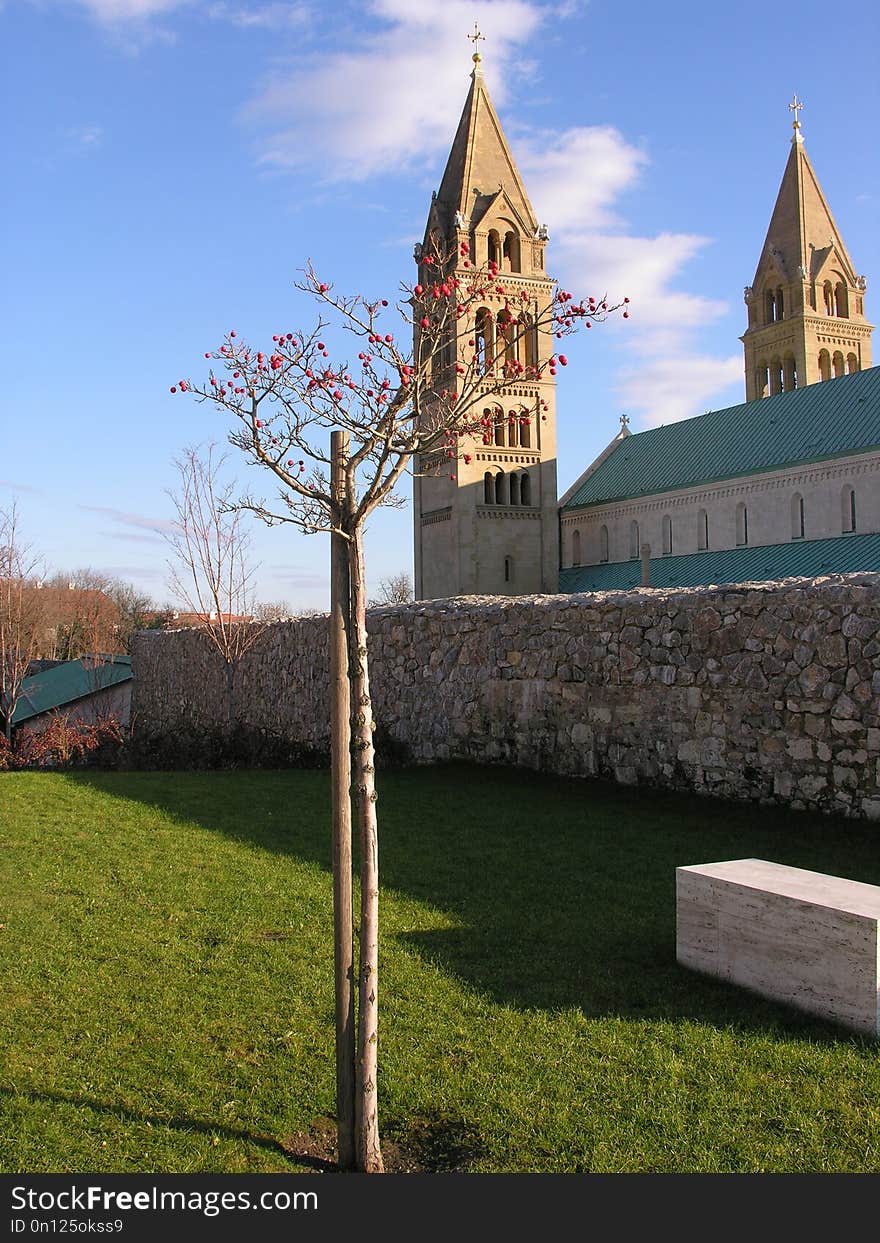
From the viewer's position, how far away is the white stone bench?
480 centimetres

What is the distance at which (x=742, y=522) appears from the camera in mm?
37969

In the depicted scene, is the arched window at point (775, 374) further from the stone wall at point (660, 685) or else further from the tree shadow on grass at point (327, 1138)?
the tree shadow on grass at point (327, 1138)

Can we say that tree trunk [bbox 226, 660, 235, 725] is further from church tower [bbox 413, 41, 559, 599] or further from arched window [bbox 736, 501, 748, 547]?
church tower [bbox 413, 41, 559, 599]

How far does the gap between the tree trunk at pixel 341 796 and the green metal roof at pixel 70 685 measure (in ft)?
76.6

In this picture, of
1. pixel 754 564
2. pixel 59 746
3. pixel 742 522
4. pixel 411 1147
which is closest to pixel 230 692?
pixel 59 746

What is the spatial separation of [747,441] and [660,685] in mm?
30103

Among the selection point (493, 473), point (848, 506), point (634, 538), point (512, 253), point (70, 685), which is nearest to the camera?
point (70, 685)

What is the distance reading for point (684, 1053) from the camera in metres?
4.59

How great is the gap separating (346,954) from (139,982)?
1985 millimetres

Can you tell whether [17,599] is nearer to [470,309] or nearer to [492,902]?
[492,902]

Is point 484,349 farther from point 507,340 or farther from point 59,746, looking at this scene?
point 59,746

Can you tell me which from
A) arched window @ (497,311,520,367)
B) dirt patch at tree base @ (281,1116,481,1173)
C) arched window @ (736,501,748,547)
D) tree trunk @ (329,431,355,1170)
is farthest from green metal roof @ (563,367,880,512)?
dirt patch at tree base @ (281,1116,481,1173)

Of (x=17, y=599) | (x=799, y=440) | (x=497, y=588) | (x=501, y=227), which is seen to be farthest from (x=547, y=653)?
(x=501, y=227)

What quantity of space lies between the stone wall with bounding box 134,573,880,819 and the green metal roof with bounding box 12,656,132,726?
12.5 metres
